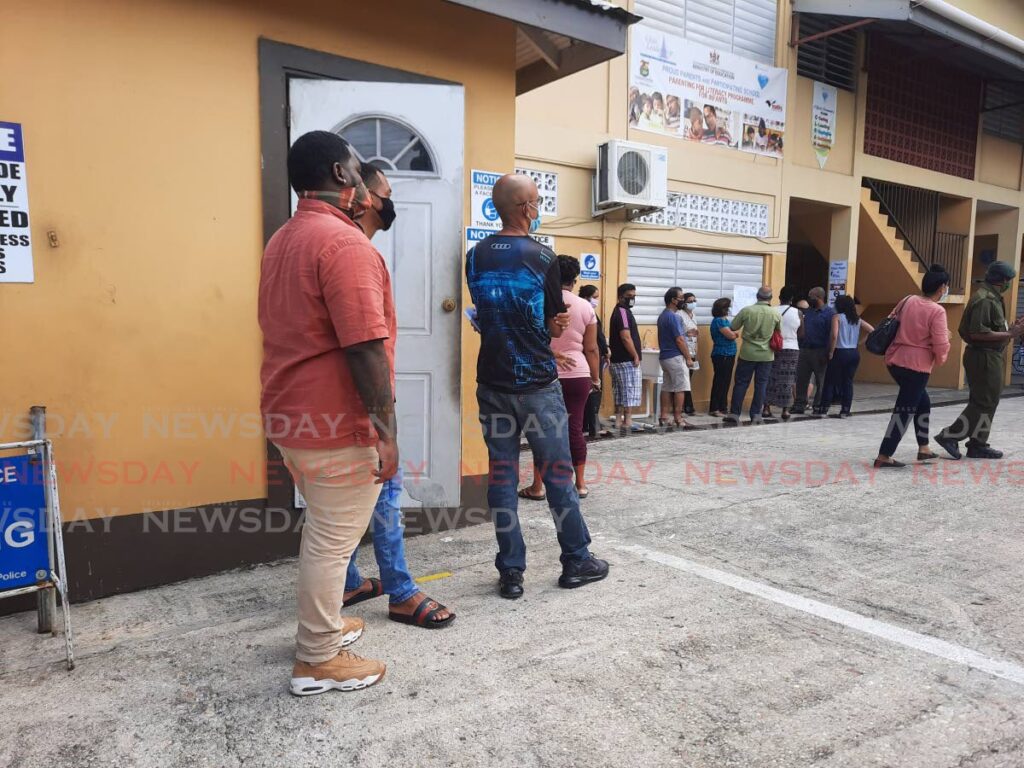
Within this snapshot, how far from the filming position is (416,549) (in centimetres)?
425

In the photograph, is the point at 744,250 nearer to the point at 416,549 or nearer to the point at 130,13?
the point at 416,549

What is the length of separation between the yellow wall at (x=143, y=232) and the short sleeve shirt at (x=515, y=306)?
1.36 meters

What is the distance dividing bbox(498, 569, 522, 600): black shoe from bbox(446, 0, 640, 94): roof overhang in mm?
3061

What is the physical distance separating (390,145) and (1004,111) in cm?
1592

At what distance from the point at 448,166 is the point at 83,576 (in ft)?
9.54

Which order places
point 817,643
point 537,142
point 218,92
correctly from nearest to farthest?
1. point 817,643
2. point 218,92
3. point 537,142

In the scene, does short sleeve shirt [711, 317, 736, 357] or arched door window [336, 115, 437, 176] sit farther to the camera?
short sleeve shirt [711, 317, 736, 357]

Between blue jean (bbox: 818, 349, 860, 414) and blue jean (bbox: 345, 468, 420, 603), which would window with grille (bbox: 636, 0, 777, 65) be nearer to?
blue jean (bbox: 818, 349, 860, 414)

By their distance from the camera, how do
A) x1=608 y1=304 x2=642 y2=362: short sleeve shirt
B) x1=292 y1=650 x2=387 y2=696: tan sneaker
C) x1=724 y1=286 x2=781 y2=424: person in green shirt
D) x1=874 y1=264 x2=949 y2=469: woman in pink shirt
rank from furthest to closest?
x1=724 y1=286 x2=781 y2=424: person in green shirt < x1=608 y1=304 x2=642 y2=362: short sleeve shirt < x1=874 y1=264 x2=949 y2=469: woman in pink shirt < x1=292 y1=650 x2=387 y2=696: tan sneaker

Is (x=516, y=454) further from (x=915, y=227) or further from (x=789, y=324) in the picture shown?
(x=915, y=227)

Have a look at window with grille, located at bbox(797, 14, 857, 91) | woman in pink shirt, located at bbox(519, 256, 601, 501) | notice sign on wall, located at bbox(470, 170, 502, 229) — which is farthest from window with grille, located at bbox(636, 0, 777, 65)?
woman in pink shirt, located at bbox(519, 256, 601, 501)

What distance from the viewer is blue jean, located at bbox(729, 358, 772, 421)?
9.34m

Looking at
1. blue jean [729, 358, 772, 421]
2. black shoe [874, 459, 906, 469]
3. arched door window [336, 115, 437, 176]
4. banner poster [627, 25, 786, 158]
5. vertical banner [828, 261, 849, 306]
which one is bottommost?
black shoe [874, 459, 906, 469]

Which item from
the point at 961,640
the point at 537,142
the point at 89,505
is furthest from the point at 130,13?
the point at 537,142
